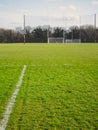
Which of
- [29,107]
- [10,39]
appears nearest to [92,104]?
[29,107]

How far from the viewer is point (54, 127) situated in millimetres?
3930

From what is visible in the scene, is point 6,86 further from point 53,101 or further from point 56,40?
point 56,40

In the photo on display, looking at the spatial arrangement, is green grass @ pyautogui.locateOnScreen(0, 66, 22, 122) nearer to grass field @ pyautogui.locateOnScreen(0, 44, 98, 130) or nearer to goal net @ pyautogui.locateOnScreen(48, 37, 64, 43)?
grass field @ pyautogui.locateOnScreen(0, 44, 98, 130)

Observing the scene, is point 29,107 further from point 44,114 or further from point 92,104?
point 92,104

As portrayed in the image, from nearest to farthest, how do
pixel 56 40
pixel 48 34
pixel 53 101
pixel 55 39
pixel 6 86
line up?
pixel 53 101, pixel 6 86, pixel 56 40, pixel 55 39, pixel 48 34

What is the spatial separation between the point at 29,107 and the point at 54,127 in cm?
108

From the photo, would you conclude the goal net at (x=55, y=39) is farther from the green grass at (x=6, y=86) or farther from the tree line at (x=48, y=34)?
the green grass at (x=6, y=86)

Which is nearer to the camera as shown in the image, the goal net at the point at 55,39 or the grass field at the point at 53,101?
the grass field at the point at 53,101

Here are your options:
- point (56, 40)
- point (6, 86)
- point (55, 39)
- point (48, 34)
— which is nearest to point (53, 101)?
point (6, 86)

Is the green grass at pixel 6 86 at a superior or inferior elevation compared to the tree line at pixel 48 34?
inferior

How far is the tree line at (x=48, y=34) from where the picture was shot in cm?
6975

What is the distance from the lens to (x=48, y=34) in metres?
73.8

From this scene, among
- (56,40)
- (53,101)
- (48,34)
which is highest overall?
(48,34)

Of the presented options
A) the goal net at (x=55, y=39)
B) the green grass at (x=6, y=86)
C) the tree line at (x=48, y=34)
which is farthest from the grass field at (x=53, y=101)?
the tree line at (x=48, y=34)
